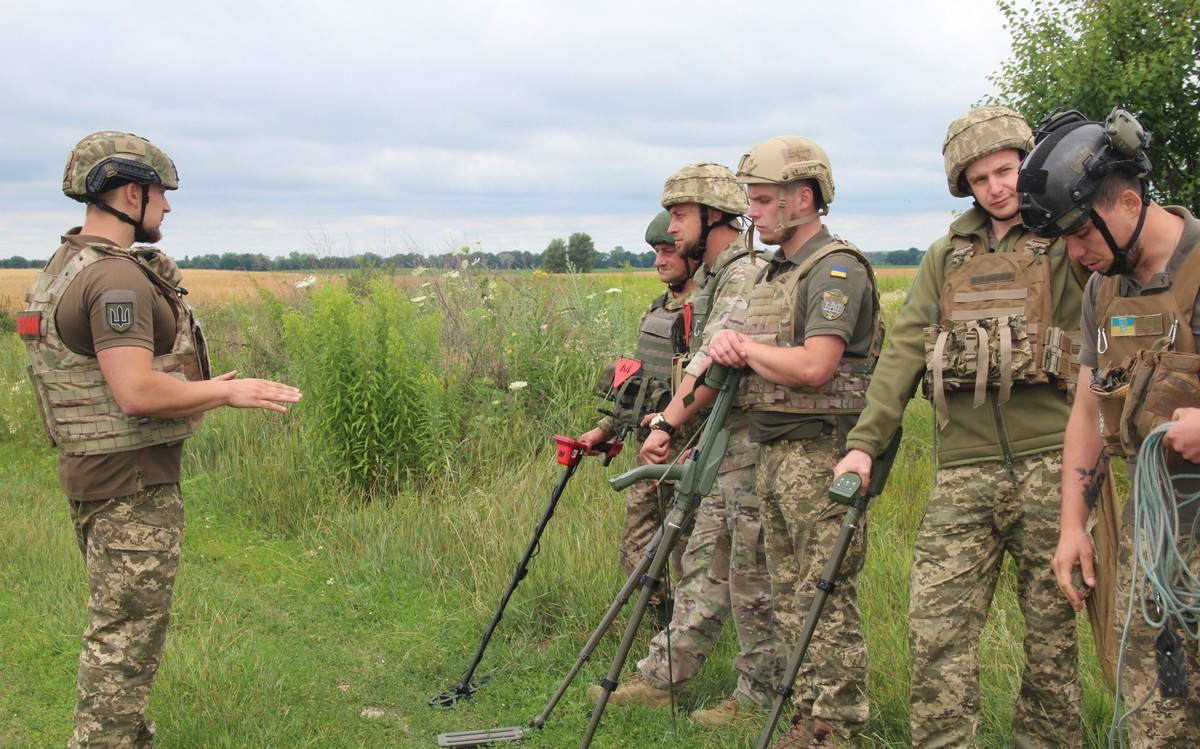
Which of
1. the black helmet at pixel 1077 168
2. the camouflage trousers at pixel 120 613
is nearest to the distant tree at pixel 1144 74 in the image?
the black helmet at pixel 1077 168

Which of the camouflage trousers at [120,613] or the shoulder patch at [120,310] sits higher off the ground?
the shoulder patch at [120,310]

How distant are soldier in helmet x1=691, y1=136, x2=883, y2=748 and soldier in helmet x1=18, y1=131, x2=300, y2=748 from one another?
6.09 feet

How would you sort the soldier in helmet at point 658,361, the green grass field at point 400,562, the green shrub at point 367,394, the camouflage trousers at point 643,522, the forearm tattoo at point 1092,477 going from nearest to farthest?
the forearm tattoo at point 1092,477 → the green grass field at point 400,562 → the soldier in helmet at point 658,361 → the camouflage trousers at point 643,522 → the green shrub at point 367,394

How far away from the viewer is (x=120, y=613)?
12.4 ft

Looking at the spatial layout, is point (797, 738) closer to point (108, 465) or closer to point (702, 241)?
point (702, 241)

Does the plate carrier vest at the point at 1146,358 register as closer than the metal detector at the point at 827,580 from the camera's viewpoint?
Yes

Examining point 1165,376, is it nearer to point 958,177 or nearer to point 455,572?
point 958,177

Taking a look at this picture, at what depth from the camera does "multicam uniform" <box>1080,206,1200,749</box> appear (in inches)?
105

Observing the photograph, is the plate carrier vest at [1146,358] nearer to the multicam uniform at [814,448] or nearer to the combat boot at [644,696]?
the multicam uniform at [814,448]

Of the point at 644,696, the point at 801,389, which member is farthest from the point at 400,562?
the point at 801,389

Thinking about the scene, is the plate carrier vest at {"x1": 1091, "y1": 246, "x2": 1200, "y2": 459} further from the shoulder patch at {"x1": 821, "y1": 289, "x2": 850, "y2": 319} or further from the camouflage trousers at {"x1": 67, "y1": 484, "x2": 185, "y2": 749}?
the camouflage trousers at {"x1": 67, "y1": 484, "x2": 185, "y2": 749}

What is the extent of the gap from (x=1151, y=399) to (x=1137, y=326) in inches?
8.4

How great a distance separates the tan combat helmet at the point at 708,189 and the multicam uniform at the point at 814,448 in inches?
32.9

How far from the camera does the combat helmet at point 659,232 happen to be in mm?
5371
